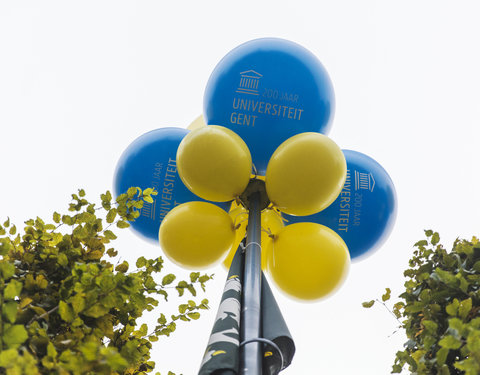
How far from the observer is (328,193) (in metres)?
1.84

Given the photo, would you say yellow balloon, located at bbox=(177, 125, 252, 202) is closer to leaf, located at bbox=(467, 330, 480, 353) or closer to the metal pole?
the metal pole

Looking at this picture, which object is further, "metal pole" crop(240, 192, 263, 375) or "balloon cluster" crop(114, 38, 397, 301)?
"balloon cluster" crop(114, 38, 397, 301)

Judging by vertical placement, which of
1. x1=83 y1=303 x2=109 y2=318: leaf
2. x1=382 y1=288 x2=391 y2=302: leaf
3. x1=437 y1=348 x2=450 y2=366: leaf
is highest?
x1=382 y1=288 x2=391 y2=302: leaf

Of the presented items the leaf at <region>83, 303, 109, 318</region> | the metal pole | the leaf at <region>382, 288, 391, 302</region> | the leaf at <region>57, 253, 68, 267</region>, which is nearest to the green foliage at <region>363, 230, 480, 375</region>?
the leaf at <region>382, 288, 391, 302</region>

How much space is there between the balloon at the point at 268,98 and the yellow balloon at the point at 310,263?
1.48 ft

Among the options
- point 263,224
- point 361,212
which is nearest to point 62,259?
point 263,224

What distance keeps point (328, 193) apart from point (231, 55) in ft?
3.26

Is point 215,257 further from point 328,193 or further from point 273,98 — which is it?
point 273,98

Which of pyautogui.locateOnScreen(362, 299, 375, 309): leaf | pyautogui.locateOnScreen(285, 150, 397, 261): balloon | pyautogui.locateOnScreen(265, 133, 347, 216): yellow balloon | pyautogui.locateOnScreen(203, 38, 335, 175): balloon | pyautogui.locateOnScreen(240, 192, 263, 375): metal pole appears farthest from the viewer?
pyautogui.locateOnScreen(285, 150, 397, 261): balloon

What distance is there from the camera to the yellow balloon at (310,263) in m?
1.84

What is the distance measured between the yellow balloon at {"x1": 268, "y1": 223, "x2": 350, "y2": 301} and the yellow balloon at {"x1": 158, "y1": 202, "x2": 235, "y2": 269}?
0.28 meters

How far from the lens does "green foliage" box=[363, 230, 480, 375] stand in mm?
1019

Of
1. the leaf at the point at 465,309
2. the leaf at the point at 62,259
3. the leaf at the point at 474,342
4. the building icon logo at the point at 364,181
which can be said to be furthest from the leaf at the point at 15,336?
the building icon logo at the point at 364,181

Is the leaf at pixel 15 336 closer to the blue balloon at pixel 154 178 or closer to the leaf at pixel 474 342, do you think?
the leaf at pixel 474 342
